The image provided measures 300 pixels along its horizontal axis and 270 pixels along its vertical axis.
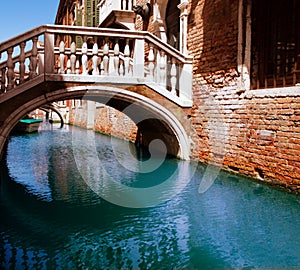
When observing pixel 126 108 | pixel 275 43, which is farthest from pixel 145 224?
pixel 126 108

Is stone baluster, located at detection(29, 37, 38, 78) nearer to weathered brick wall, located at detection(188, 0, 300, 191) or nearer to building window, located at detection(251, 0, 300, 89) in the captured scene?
weathered brick wall, located at detection(188, 0, 300, 191)

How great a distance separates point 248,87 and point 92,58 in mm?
2590

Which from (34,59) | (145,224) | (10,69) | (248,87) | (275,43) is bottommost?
(145,224)

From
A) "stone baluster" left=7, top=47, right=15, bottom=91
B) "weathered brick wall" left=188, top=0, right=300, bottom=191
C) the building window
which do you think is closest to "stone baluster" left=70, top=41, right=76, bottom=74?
"stone baluster" left=7, top=47, right=15, bottom=91

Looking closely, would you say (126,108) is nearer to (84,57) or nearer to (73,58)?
(84,57)

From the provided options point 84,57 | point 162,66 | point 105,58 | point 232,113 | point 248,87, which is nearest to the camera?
point 248,87

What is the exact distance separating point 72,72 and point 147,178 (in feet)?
6.99

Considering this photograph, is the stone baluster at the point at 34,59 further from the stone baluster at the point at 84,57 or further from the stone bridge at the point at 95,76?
the stone baluster at the point at 84,57

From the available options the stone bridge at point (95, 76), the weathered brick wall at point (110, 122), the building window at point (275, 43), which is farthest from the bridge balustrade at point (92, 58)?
the weathered brick wall at point (110, 122)

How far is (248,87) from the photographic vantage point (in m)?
5.61

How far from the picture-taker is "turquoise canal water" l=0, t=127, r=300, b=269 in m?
2.83

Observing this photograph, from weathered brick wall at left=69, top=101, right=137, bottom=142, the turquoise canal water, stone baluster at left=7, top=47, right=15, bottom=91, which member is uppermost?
stone baluster at left=7, top=47, right=15, bottom=91

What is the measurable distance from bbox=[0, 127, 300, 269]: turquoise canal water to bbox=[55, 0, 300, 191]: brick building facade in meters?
0.43

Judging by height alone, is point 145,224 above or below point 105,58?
below
